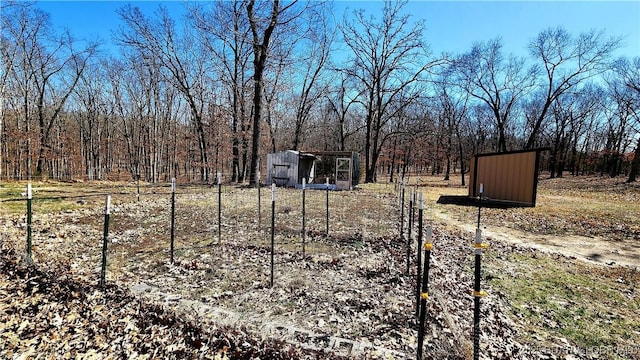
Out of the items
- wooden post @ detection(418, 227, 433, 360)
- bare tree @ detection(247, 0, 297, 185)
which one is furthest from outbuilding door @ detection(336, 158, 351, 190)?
wooden post @ detection(418, 227, 433, 360)

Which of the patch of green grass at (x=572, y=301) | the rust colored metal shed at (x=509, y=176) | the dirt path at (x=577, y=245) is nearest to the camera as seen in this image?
the patch of green grass at (x=572, y=301)

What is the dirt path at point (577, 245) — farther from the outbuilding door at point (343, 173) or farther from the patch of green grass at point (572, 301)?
the outbuilding door at point (343, 173)

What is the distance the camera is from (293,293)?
4.48 m

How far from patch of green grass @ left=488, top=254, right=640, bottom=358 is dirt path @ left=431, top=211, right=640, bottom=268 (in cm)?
91

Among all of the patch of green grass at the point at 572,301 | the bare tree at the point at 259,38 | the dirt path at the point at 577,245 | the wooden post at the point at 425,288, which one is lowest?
the patch of green grass at the point at 572,301

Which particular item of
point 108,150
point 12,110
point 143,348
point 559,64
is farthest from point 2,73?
point 559,64

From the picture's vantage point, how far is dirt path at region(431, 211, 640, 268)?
687 centimetres

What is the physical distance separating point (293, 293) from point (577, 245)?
8069 mm

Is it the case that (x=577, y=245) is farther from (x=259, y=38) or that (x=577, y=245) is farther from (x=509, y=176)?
(x=259, y=38)

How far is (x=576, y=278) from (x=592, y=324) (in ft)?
6.47

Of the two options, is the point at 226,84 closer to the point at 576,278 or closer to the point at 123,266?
the point at 123,266

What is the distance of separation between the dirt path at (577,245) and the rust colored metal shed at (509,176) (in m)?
5.56

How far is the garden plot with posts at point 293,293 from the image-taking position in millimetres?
3182

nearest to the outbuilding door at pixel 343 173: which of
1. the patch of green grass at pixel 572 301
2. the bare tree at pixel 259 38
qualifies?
the bare tree at pixel 259 38
